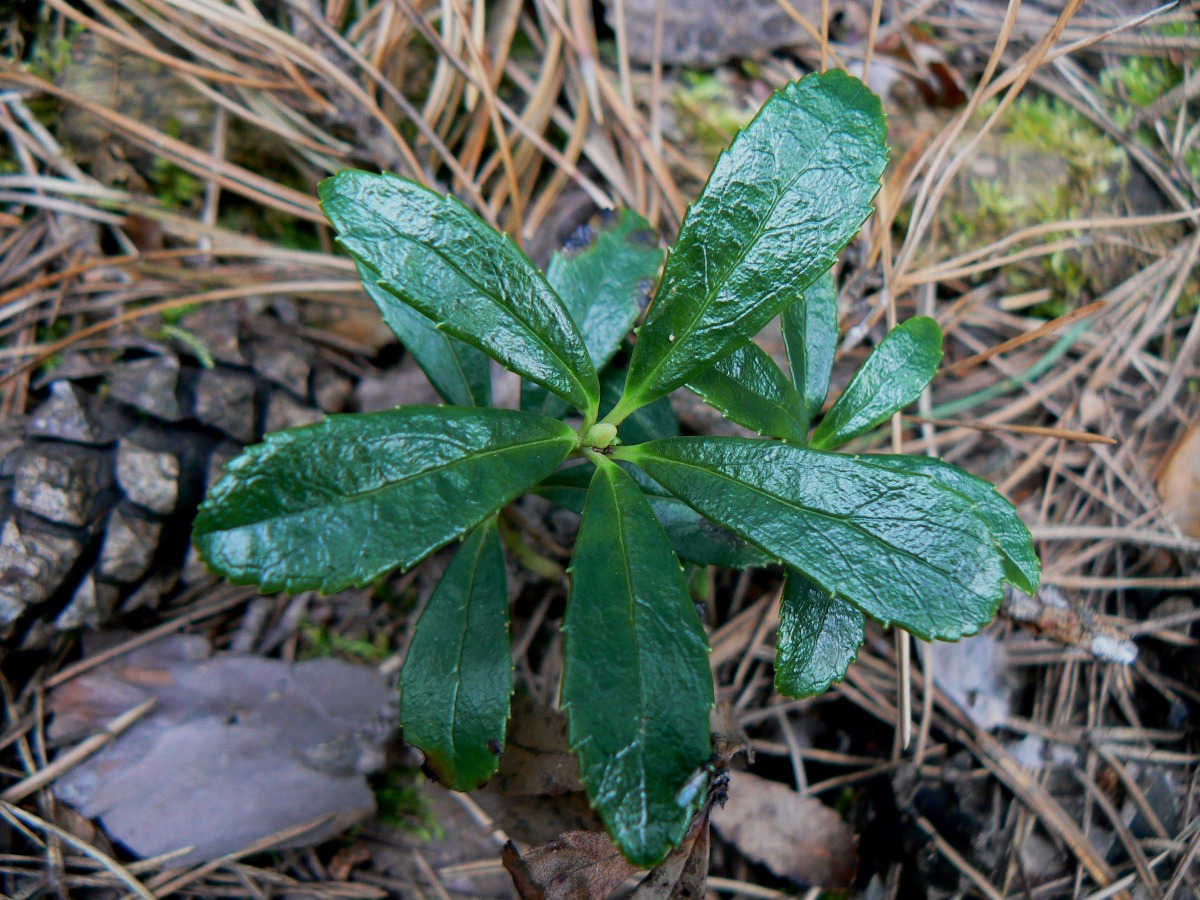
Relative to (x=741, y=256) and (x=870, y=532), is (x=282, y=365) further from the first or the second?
(x=870, y=532)

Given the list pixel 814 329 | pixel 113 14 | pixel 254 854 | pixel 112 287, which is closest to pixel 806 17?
pixel 814 329

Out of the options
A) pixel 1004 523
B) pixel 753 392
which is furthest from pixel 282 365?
pixel 1004 523

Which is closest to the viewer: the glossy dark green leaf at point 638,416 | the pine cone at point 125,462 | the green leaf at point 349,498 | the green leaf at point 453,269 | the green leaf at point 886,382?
the green leaf at point 349,498

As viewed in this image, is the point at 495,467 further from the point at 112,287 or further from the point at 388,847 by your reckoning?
the point at 112,287

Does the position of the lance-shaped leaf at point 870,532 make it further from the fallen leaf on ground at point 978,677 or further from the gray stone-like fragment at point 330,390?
the gray stone-like fragment at point 330,390

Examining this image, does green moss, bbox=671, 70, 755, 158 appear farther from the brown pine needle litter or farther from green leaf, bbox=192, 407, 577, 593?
green leaf, bbox=192, 407, 577, 593

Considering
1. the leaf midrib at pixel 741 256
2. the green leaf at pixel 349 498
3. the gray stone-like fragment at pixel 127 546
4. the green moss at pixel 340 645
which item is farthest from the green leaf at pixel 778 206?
the gray stone-like fragment at pixel 127 546
